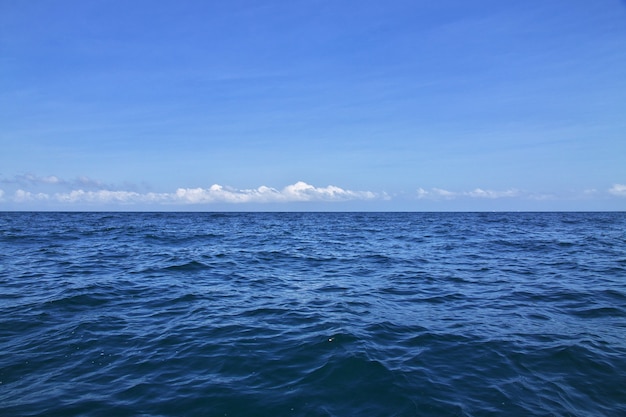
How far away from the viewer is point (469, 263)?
21594 millimetres

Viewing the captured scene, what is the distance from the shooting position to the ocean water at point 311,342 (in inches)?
265

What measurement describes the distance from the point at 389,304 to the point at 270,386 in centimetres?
671

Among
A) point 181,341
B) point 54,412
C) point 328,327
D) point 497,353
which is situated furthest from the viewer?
point 328,327

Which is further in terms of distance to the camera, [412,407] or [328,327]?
[328,327]

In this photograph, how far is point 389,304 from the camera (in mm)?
12961

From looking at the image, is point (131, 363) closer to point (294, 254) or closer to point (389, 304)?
point (389, 304)

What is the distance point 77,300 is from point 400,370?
11382 mm

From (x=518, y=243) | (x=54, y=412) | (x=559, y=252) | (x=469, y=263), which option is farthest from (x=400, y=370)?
(x=518, y=243)

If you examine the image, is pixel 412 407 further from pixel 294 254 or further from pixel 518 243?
pixel 518 243

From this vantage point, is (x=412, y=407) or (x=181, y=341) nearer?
(x=412, y=407)

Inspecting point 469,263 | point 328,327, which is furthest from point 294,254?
point 328,327

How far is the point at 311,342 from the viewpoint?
940cm

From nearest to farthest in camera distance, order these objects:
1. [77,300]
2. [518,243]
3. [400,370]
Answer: [400,370], [77,300], [518,243]

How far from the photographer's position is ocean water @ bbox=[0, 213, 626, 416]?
6723 mm
